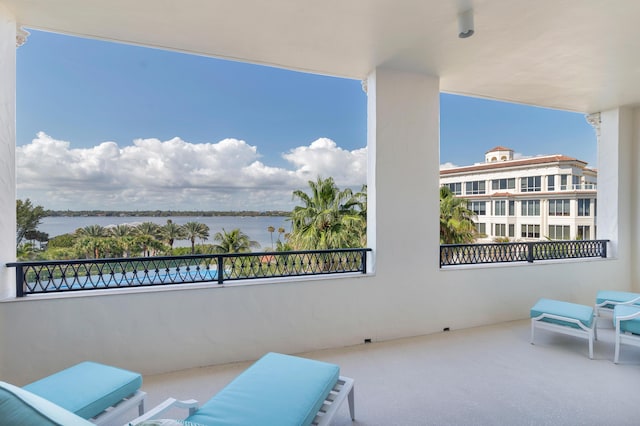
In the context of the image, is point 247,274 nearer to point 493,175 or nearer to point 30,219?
point 30,219

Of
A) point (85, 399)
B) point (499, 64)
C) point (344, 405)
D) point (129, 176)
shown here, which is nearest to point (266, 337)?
point (344, 405)

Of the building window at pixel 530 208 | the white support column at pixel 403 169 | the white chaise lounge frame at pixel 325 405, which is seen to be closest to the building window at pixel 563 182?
the building window at pixel 530 208

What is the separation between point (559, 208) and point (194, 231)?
14.3 metres

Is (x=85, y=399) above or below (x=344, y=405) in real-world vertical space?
above

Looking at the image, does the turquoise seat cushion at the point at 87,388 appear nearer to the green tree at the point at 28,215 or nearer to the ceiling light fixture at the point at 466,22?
the ceiling light fixture at the point at 466,22

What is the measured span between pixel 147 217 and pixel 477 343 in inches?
513

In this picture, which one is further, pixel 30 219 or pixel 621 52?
pixel 30 219

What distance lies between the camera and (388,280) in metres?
3.61

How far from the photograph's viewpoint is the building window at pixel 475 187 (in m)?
13.8

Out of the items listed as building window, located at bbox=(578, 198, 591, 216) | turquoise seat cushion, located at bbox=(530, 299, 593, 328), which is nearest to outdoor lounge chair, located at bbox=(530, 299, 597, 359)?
turquoise seat cushion, located at bbox=(530, 299, 593, 328)

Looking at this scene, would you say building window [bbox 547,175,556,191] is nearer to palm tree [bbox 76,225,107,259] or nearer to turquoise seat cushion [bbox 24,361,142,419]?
turquoise seat cushion [bbox 24,361,142,419]

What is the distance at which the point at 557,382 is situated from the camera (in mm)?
2615

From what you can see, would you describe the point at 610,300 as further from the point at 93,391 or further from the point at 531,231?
the point at 531,231

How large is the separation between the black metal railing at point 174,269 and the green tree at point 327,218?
421 centimetres
